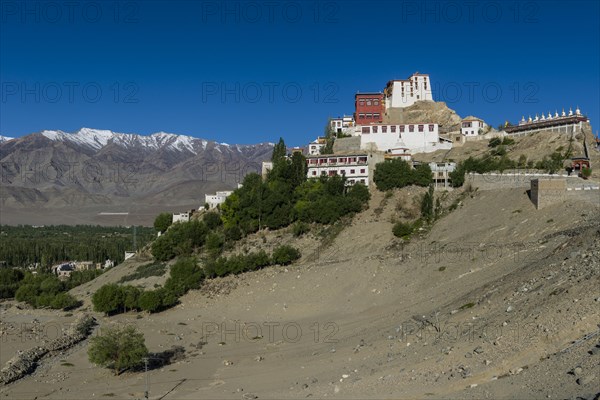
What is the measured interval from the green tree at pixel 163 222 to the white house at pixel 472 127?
3699 centimetres

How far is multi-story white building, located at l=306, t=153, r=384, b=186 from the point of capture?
61.4m

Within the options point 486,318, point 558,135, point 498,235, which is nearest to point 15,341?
point 486,318

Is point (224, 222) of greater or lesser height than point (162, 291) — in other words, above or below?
above

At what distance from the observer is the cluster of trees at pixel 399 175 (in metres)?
57.7

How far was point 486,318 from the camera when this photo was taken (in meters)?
26.9

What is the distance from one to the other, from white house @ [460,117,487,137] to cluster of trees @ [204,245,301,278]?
32.1 metres

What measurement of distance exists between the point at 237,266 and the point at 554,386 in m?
34.8

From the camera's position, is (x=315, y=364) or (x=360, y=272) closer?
(x=315, y=364)

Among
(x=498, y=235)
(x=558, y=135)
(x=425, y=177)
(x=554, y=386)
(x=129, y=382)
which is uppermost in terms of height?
(x=558, y=135)

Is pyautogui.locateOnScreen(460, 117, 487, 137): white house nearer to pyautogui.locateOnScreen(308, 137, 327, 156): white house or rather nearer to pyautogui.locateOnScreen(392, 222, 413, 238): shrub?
pyautogui.locateOnScreen(308, 137, 327, 156): white house

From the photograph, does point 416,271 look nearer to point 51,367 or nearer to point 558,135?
point 51,367

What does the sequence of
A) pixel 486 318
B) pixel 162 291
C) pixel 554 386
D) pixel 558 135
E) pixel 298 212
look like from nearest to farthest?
pixel 554 386 → pixel 486 318 → pixel 162 291 → pixel 298 212 → pixel 558 135

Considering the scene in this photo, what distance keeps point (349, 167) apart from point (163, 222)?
24.5 m

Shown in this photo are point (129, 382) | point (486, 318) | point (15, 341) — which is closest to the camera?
point (486, 318)
